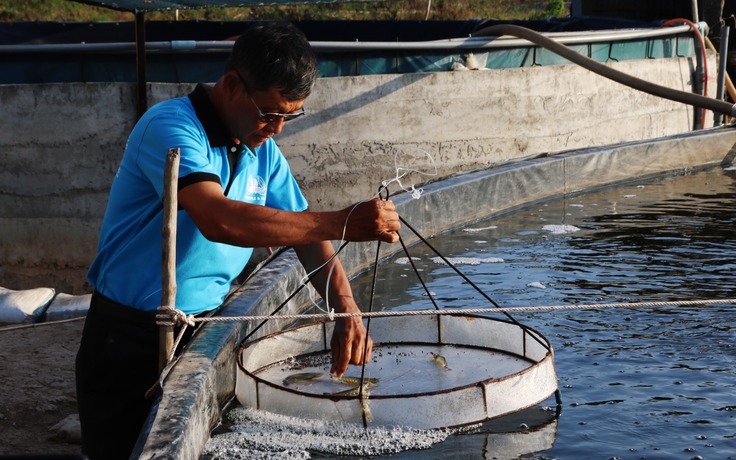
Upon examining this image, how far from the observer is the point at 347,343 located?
3.50 m

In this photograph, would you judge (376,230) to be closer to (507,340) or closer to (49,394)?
(507,340)

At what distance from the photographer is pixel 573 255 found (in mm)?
6438

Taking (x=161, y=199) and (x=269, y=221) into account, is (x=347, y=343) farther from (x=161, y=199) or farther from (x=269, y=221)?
(x=161, y=199)

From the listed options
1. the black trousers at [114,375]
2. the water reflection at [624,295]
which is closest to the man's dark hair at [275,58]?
the black trousers at [114,375]

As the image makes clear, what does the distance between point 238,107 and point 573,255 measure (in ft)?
12.5

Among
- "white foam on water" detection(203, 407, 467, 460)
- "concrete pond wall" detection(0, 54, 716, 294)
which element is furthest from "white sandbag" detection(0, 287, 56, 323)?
"white foam on water" detection(203, 407, 467, 460)

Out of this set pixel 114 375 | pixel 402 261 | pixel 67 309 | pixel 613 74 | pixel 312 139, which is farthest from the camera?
pixel 613 74

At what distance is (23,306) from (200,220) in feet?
Answer: 16.5

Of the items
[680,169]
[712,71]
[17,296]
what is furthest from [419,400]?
[712,71]

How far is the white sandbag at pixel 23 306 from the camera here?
24.1 feet

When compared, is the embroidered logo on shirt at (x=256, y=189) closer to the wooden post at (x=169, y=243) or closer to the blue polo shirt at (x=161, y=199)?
the blue polo shirt at (x=161, y=199)

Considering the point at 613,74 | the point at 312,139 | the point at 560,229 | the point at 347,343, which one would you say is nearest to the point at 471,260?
the point at 560,229

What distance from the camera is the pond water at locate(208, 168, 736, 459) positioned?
3.57 metres

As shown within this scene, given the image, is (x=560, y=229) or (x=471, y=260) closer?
(x=471, y=260)
